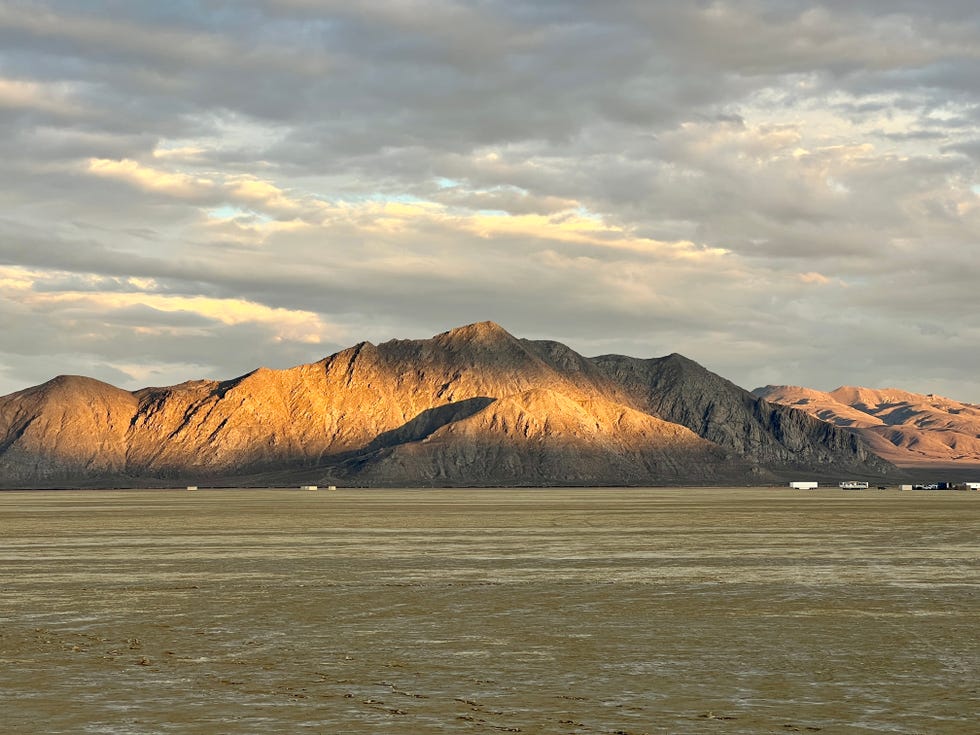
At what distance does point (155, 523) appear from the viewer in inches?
4122

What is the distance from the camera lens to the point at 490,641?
101 ft

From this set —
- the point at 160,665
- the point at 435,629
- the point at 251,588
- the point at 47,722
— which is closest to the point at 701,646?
the point at 435,629

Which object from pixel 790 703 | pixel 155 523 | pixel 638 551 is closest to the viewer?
pixel 790 703

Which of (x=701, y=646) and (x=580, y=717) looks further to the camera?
(x=701, y=646)

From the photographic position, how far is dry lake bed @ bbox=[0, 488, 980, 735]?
21.6m

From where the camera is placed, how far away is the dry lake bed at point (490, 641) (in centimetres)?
2159

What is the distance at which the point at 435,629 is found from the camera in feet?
109

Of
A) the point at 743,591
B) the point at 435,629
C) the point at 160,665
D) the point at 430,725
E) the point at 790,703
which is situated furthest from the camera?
the point at 743,591

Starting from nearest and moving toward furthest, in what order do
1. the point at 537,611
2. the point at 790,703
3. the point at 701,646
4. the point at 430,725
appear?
the point at 430,725
the point at 790,703
the point at 701,646
the point at 537,611

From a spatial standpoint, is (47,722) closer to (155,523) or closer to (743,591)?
(743,591)

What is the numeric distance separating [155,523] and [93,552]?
4048 centimetres

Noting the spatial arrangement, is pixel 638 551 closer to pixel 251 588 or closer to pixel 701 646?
pixel 251 588

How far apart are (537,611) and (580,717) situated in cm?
1597

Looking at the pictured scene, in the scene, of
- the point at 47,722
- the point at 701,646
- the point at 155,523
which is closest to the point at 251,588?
the point at 701,646
